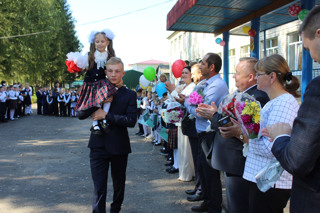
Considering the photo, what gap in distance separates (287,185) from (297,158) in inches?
37.8

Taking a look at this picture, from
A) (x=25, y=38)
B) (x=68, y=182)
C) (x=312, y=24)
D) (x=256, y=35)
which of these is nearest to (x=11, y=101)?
(x=25, y=38)

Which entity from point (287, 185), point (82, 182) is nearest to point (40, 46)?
point (82, 182)

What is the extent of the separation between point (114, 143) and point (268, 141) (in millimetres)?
1894

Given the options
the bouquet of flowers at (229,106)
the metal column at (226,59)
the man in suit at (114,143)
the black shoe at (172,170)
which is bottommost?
the black shoe at (172,170)

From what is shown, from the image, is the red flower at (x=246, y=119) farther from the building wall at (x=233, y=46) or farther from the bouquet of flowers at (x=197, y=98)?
the building wall at (x=233, y=46)

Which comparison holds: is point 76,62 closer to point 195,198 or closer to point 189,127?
point 189,127

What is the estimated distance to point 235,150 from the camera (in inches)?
109

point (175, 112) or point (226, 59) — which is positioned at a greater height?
point (226, 59)

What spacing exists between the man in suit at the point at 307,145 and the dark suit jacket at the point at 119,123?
7.14 ft

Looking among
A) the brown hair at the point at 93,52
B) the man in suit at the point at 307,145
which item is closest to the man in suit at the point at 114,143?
the brown hair at the point at 93,52

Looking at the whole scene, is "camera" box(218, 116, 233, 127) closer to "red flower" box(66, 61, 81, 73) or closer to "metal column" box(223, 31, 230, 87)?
"red flower" box(66, 61, 81, 73)

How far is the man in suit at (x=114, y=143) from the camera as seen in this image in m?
3.43

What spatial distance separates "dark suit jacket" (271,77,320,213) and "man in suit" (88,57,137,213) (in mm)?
2258

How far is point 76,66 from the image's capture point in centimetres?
343
